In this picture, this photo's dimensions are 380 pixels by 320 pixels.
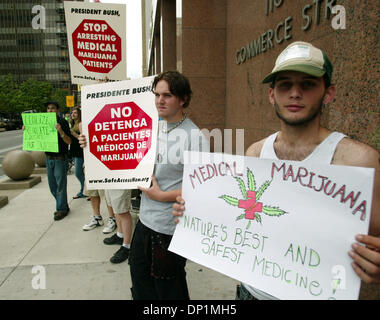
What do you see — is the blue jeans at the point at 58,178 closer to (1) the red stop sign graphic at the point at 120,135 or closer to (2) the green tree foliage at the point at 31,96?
(1) the red stop sign graphic at the point at 120,135

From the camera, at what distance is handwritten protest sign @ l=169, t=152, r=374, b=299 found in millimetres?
1179

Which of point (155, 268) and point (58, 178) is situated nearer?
point (155, 268)

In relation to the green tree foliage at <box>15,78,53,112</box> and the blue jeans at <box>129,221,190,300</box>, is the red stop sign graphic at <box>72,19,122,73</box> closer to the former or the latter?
the blue jeans at <box>129,221,190,300</box>

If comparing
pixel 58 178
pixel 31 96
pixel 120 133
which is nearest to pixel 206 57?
pixel 58 178

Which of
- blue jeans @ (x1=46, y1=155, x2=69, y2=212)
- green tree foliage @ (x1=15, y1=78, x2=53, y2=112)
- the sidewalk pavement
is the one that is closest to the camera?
the sidewalk pavement

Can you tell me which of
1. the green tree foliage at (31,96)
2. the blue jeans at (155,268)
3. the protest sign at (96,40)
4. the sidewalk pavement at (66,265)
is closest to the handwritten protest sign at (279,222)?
the blue jeans at (155,268)

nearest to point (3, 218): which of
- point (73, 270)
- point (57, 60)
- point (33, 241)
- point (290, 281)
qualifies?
point (33, 241)

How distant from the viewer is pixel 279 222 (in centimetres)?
135

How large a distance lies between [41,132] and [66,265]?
103 inches

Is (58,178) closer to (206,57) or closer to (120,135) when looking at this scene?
(120,135)

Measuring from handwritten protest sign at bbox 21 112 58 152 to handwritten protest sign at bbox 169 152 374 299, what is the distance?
4.16 meters

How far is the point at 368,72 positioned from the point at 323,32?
3.55 ft

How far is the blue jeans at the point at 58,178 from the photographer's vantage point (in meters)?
5.29

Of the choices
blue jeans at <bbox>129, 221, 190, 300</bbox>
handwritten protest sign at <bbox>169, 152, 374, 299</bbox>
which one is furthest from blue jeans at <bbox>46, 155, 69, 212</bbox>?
handwritten protest sign at <bbox>169, 152, 374, 299</bbox>
